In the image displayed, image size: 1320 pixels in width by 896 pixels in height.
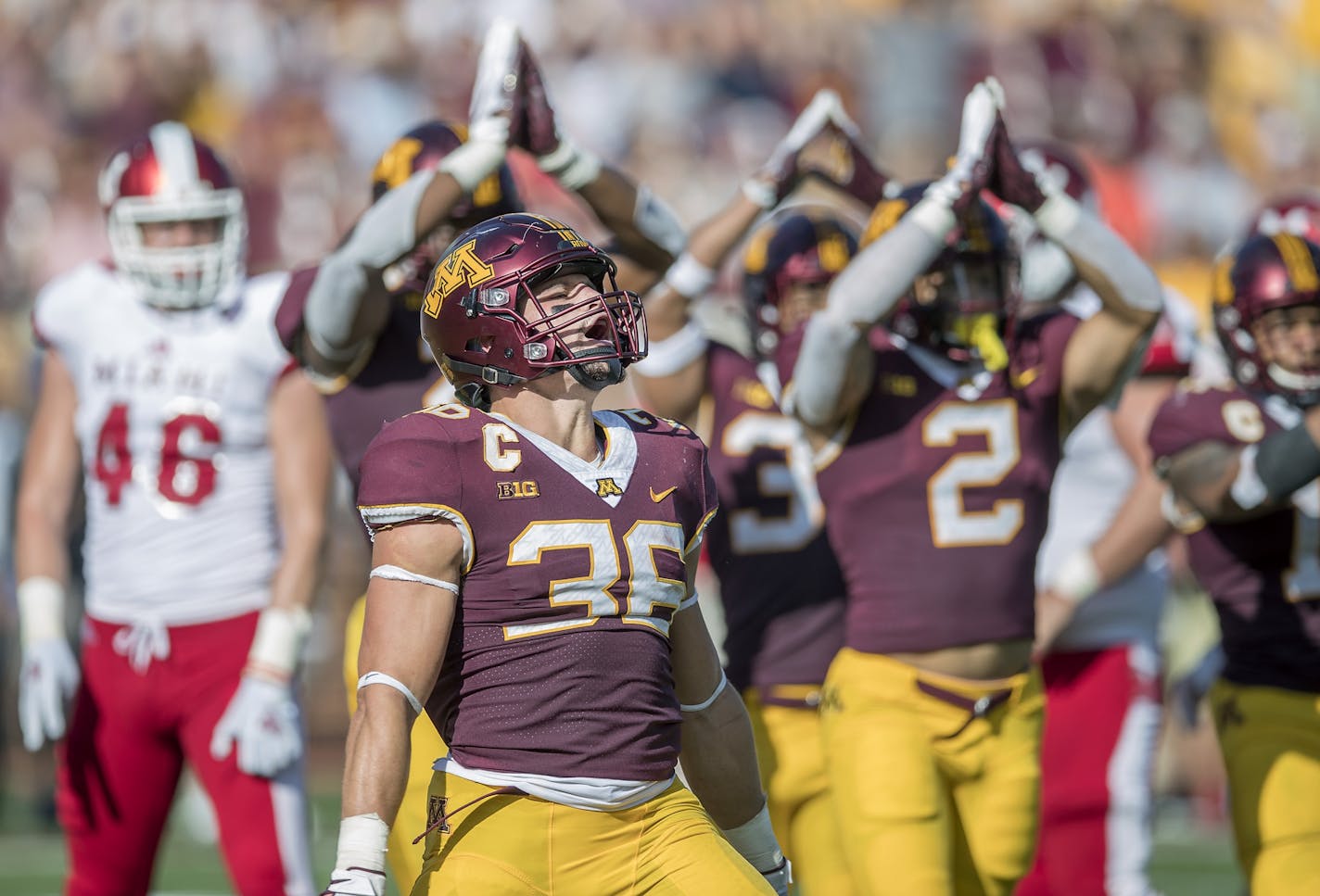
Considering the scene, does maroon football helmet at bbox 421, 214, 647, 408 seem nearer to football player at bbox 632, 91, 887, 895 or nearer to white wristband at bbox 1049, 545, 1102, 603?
football player at bbox 632, 91, 887, 895

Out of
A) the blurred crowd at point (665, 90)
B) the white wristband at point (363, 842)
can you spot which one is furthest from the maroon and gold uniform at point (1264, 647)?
the blurred crowd at point (665, 90)

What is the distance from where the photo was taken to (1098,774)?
5.57 m

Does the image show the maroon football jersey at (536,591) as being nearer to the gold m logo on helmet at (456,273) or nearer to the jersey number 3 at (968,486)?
the gold m logo on helmet at (456,273)

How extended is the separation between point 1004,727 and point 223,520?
217 cm

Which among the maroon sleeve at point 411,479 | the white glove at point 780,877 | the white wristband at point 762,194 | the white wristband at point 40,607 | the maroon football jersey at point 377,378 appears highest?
the maroon sleeve at point 411,479

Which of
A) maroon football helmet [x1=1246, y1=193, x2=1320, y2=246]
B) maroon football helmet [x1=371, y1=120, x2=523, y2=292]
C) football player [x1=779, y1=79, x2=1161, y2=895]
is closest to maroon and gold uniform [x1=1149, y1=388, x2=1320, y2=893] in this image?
football player [x1=779, y1=79, x2=1161, y2=895]

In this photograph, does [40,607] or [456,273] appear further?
[40,607]

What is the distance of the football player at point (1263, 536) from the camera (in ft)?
14.8

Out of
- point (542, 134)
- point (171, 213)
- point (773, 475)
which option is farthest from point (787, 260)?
point (171, 213)

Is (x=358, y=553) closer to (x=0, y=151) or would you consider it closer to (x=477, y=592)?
(x=0, y=151)

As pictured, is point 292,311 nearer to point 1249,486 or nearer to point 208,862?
point 1249,486

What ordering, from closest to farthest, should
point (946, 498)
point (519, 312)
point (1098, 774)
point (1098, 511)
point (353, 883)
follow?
point (353, 883)
point (519, 312)
point (946, 498)
point (1098, 774)
point (1098, 511)

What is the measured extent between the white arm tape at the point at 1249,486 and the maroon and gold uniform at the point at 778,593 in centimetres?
110

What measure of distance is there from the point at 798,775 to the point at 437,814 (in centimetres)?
200
